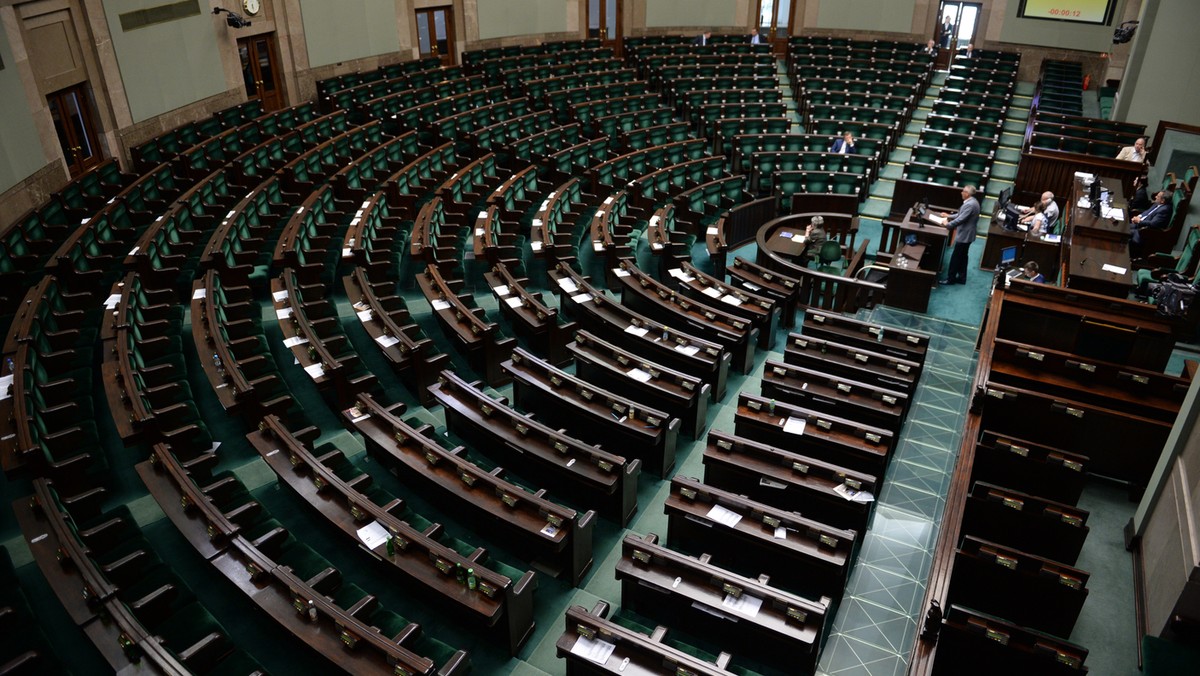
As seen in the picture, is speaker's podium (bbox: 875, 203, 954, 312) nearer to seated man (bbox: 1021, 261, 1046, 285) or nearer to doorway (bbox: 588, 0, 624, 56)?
seated man (bbox: 1021, 261, 1046, 285)

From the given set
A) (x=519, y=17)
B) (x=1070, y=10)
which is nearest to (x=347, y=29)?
(x=519, y=17)

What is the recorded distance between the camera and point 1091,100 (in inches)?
571

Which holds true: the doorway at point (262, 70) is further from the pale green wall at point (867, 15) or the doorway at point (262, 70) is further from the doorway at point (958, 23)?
the doorway at point (958, 23)

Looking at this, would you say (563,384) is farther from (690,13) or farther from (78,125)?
(690,13)

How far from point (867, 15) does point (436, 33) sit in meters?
8.89

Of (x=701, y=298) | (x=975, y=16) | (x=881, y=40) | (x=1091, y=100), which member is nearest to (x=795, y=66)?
(x=881, y=40)

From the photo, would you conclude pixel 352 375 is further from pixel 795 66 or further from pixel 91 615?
pixel 795 66

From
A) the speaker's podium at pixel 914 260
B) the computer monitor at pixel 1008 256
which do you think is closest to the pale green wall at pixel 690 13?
the speaker's podium at pixel 914 260

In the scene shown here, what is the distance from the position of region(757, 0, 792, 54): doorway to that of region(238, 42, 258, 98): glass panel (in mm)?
10480

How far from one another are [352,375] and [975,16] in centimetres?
1527

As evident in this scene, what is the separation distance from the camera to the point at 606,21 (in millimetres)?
16500

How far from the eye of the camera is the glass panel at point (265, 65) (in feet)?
39.2

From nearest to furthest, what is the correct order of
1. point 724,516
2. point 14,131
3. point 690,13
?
point 724,516 → point 14,131 → point 690,13

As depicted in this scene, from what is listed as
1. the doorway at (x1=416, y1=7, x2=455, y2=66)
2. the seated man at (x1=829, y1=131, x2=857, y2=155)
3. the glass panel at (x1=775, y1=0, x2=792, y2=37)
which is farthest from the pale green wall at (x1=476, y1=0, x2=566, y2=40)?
the seated man at (x1=829, y1=131, x2=857, y2=155)
